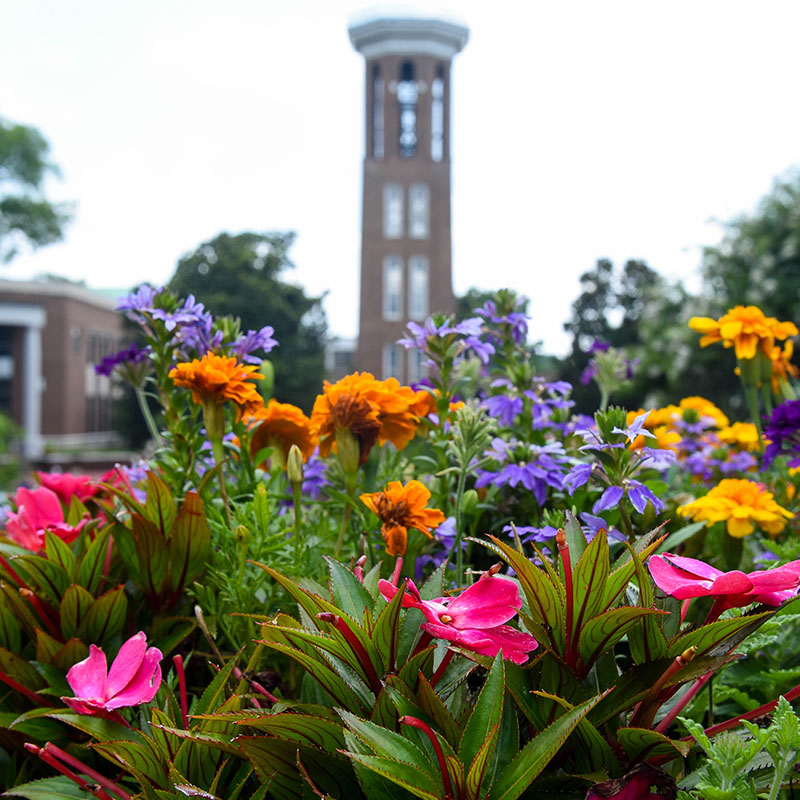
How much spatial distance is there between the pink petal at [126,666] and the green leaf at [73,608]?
0.27 meters

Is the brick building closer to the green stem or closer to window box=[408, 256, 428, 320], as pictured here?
window box=[408, 256, 428, 320]

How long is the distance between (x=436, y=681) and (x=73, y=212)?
29695mm

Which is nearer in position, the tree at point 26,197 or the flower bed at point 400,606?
the flower bed at point 400,606

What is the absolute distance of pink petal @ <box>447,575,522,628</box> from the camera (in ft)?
2.32

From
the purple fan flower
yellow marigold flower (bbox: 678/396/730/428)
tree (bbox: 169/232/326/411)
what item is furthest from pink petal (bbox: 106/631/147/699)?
tree (bbox: 169/232/326/411)

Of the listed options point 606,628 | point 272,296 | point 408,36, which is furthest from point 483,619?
point 408,36

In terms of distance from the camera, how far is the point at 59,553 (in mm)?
1167

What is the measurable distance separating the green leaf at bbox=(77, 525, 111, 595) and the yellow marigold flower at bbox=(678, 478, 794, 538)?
968mm

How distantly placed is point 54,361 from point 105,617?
26.4 m

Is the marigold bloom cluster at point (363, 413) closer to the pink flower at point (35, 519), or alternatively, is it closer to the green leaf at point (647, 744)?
the pink flower at point (35, 519)

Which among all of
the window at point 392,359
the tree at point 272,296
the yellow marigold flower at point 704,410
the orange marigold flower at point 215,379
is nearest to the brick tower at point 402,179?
the window at point 392,359

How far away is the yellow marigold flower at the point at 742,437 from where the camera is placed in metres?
2.21

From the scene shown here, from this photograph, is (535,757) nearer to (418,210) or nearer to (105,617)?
(105,617)

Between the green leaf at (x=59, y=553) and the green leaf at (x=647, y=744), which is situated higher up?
the green leaf at (x=59, y=553)
